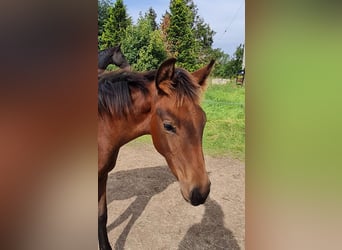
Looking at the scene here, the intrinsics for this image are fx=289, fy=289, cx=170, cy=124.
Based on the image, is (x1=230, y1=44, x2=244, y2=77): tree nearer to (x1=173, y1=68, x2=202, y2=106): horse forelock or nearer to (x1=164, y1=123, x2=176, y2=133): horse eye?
(x1=173, y1=68, x2=202, y2=106): horse forelock

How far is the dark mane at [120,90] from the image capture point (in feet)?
3.84

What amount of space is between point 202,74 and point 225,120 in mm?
209

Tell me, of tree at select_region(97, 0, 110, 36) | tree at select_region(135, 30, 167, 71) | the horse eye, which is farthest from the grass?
tree at select_region(97, 0, 110, 36)

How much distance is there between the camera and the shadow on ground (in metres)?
1.16

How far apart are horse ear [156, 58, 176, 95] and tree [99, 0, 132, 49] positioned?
0.21 m

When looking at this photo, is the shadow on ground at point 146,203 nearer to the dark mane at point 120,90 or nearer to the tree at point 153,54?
the dark mane at point 120,90

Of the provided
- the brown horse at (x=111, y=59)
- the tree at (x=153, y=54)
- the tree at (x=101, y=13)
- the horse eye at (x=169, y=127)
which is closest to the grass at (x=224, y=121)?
the horse eye at (x=169, y=127)

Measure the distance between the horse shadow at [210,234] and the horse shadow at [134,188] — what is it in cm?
20

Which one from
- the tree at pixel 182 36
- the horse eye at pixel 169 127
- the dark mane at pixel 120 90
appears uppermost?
the tree at pixel 182 36

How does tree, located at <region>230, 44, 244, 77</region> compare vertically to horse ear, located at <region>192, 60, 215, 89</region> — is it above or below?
above
